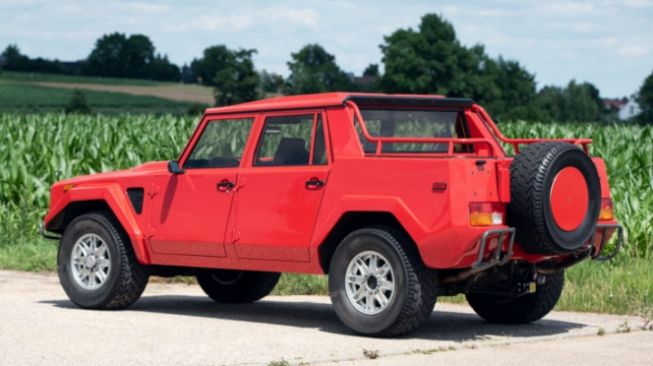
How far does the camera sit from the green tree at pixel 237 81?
127 meters

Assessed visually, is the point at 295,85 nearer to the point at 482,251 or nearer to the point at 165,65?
the point at 165,65

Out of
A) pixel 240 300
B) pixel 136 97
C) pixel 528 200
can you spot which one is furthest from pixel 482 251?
pixel 136 97

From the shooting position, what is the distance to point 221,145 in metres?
10.8

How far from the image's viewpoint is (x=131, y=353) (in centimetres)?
848

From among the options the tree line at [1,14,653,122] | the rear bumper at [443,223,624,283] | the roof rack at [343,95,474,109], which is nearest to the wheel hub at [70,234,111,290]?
the roof rack at [343,95,474,109]

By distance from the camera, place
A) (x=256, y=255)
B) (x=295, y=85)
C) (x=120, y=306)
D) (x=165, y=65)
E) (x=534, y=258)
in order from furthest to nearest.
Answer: (x=165, y=65) < (x=295, y=85) < (x=120, y=306) < (x=256, y=255) < (x=534, y=258)

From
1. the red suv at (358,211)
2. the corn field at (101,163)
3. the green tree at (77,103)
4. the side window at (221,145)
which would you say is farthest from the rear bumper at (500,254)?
the green tree at (77,103)

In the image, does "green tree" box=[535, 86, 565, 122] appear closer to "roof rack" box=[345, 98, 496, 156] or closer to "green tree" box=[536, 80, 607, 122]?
"green tree" box=[536, 80, 607, 122]

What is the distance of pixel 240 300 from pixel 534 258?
3.46 meters

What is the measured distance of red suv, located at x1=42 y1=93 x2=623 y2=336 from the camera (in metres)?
9.05

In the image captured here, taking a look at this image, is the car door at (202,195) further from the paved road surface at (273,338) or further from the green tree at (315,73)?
the green tree at (315,73)

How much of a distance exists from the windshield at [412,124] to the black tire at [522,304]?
127 centimetres

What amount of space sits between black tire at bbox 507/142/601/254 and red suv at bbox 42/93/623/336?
12 millimetres

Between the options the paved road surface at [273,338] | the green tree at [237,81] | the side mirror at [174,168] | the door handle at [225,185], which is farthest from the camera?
the green tree at [237,81]
